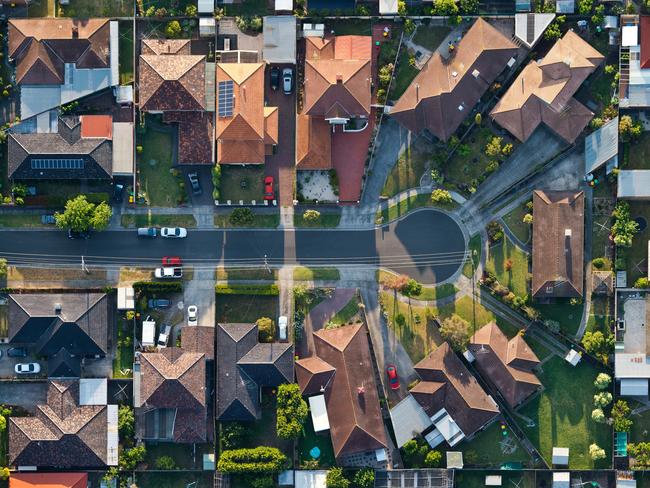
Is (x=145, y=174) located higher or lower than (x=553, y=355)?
higher

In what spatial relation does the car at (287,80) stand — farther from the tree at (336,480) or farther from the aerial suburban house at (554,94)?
the tree at (336,480)

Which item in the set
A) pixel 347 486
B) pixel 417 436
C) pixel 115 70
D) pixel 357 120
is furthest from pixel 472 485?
pixel 115 70

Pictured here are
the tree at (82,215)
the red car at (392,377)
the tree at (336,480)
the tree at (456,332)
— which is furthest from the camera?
the red car at (392,377)

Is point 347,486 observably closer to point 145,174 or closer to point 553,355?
point 553,355

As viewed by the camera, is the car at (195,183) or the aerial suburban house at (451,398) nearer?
the aerial suburban house at (451,398)

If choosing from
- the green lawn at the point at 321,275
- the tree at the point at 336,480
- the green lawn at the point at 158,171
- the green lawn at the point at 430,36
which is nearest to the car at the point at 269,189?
the green lawn at the point at 321,275

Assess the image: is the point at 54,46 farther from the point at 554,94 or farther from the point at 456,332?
the point at 554,94
